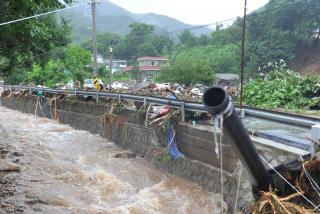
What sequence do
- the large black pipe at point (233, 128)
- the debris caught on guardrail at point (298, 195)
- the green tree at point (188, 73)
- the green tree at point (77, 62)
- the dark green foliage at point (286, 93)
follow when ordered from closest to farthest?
the large black pipe at point (233, 128)
the debris caught on guardrail at point (298, 195)
the dark green foliage at point (286, 93)
the green tree at point (77, 62)
the green tree at point (188, 73)

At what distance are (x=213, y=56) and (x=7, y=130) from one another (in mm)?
73870

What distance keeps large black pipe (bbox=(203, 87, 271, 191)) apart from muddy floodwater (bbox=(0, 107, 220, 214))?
317cm

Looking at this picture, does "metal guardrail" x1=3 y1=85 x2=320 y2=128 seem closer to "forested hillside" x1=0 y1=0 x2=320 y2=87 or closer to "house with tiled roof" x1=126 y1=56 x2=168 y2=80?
"forested hillside" x1=0 y1=0 x2=320 y2=87

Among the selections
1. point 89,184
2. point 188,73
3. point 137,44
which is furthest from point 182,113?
point 137,44

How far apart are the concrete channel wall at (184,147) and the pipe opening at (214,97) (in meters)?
2.90

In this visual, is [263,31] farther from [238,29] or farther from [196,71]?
[196,71]

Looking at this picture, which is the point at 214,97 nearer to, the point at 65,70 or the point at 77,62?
the point at 65,70

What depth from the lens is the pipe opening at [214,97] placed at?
3.56m

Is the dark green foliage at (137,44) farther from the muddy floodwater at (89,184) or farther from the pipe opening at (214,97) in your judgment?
the pipe opening at (214,97)

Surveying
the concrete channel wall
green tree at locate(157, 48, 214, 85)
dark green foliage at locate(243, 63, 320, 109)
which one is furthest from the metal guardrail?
green tree at locate(157, 48, 214, 85)

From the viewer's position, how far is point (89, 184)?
9086 millimetres

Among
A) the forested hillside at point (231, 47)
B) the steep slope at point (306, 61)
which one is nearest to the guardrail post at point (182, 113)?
the forested hillside at point (231, 47)

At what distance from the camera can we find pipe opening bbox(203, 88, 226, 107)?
3.56 meters

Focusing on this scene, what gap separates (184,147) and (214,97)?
5.84m
